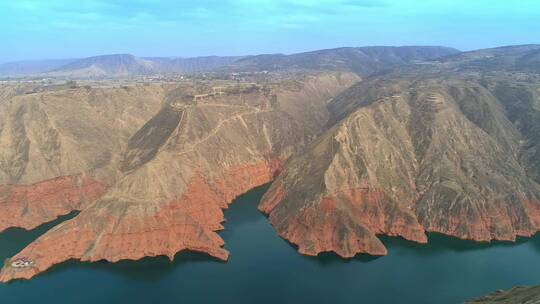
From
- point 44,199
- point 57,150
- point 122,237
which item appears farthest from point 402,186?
point 57,150

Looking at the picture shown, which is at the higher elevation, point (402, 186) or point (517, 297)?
point (517, 297)

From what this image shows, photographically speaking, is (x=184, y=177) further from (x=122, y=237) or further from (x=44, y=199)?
(x=44, y=199)

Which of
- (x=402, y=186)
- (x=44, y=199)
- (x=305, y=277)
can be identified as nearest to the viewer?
(x=305, y=277)

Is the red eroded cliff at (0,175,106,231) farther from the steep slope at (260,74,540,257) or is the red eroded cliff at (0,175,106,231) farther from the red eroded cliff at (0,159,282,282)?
the steep slope at (260,74,540,257)

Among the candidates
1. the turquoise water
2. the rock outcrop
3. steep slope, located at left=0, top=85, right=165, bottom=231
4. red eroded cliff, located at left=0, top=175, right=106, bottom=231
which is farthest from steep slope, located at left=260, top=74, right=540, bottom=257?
steep slope, located at left=0, top=85, right=165, bottom=231

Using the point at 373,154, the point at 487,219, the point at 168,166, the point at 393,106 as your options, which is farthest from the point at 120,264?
the point at 393,106

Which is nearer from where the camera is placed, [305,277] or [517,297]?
[517,297]
